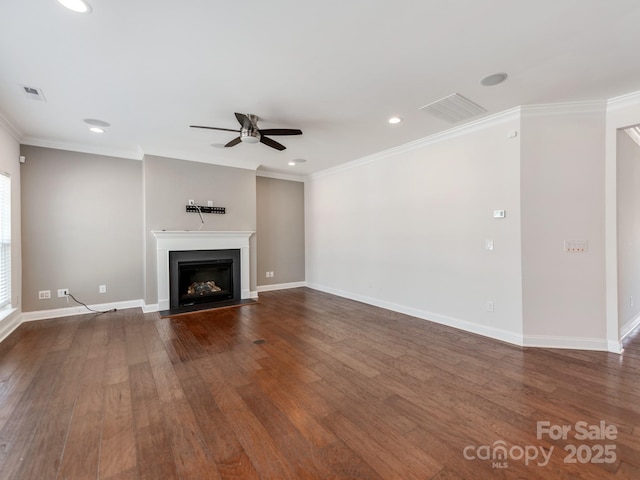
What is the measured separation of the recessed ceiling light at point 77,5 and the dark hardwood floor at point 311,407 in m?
2.75

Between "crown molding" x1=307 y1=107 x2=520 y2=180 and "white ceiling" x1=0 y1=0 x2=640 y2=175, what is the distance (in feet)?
0.50

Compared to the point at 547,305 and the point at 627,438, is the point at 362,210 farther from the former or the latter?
the point at 627,438

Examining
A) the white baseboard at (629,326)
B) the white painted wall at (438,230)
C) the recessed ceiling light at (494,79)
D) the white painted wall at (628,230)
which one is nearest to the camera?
the recessed ceiling light at (494,79)

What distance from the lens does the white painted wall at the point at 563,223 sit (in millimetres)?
3086

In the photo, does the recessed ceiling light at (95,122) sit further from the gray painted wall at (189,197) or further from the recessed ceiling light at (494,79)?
the recessed ceiling light at (494,79)

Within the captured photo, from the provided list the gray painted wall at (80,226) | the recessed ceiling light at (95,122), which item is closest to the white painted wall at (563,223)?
the recessed ceiling light at (95,122)

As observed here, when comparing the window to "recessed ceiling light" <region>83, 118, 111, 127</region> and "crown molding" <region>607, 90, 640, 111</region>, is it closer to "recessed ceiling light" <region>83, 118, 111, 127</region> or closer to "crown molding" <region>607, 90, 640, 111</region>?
"recessed ceiling light" <region>83, 118, 111, 127</region>

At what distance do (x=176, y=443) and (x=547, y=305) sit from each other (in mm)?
3822

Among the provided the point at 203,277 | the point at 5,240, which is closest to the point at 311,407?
the point at 203,277

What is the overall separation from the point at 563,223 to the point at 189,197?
216 inches

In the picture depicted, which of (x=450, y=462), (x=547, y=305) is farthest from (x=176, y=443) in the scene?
(x=547, y=305)

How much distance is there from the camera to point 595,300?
10.1 ft

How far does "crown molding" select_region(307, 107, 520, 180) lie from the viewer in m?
3.34

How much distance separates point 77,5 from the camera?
1.78 metres
